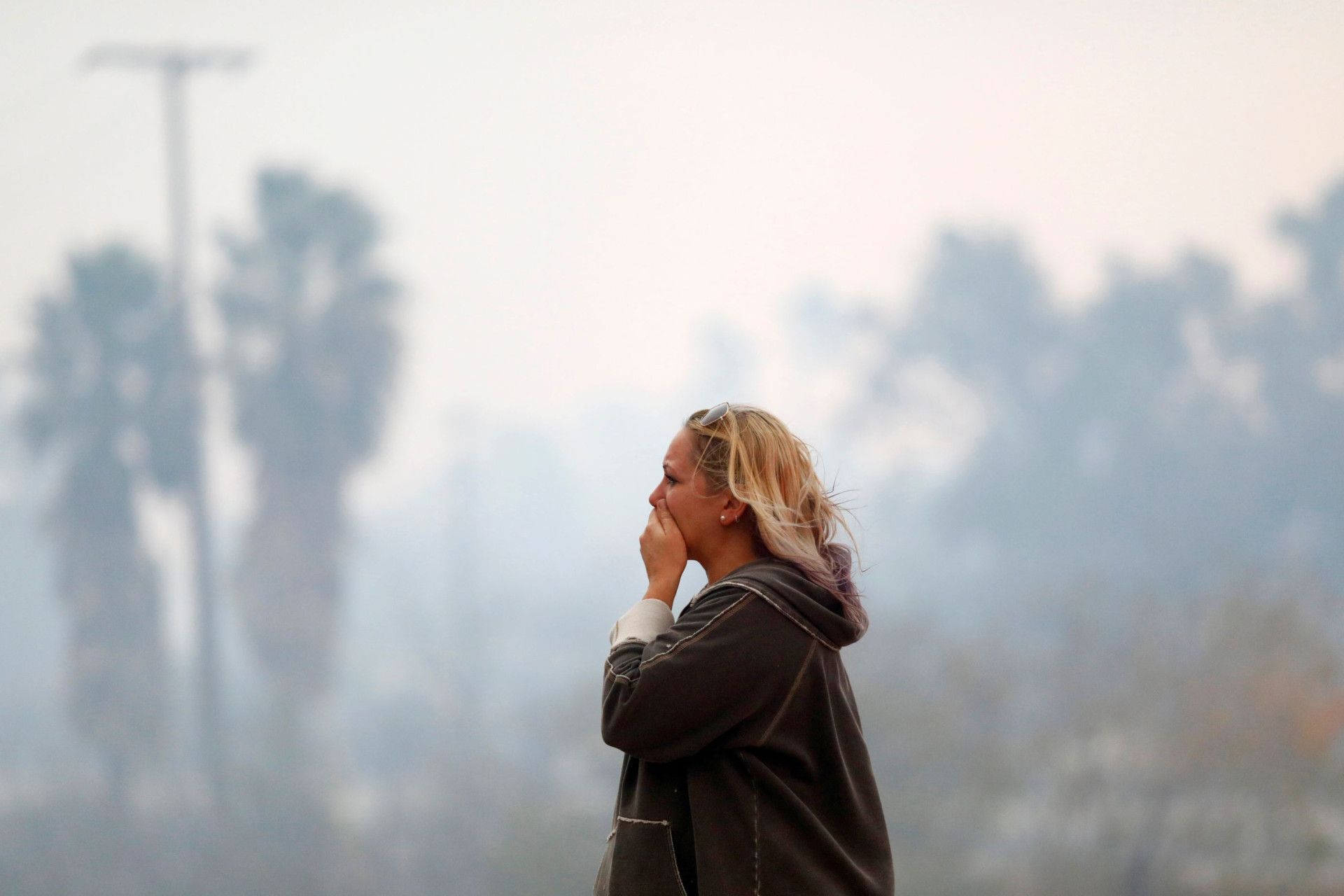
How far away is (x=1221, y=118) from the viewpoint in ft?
13.4

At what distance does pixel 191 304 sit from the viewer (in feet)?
12.8

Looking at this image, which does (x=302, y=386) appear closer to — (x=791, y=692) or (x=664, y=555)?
(x=664, y=555)

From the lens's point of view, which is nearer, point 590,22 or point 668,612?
point 668,612

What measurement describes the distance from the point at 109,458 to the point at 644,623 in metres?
3.19

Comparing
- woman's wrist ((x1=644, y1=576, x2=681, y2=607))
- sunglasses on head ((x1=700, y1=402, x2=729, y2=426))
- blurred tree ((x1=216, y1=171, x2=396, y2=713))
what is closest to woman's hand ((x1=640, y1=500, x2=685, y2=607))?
woman's wrist ((x1=644, y1=576, x2=681, y2=607))

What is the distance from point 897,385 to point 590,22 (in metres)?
1.73

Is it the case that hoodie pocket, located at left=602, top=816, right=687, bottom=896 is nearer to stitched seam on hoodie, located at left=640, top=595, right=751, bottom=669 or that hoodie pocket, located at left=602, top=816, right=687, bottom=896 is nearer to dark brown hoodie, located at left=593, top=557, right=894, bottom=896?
dark brown hoodie, located at left=593, top=557, right=894, bottom=896

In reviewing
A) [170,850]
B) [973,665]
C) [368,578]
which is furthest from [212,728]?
[973,665]

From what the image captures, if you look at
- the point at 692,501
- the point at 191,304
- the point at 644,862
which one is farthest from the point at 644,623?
the point at 191,304

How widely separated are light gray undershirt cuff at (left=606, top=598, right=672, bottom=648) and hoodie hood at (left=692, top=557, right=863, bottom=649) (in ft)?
0.20

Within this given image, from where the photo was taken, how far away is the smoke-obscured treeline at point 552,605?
382cm

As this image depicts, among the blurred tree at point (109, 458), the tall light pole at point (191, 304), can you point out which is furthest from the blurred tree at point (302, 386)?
the blurred tree at point (109, 458)

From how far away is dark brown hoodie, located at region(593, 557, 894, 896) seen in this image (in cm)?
125

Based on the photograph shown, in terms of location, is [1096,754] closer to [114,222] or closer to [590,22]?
[590,22]
